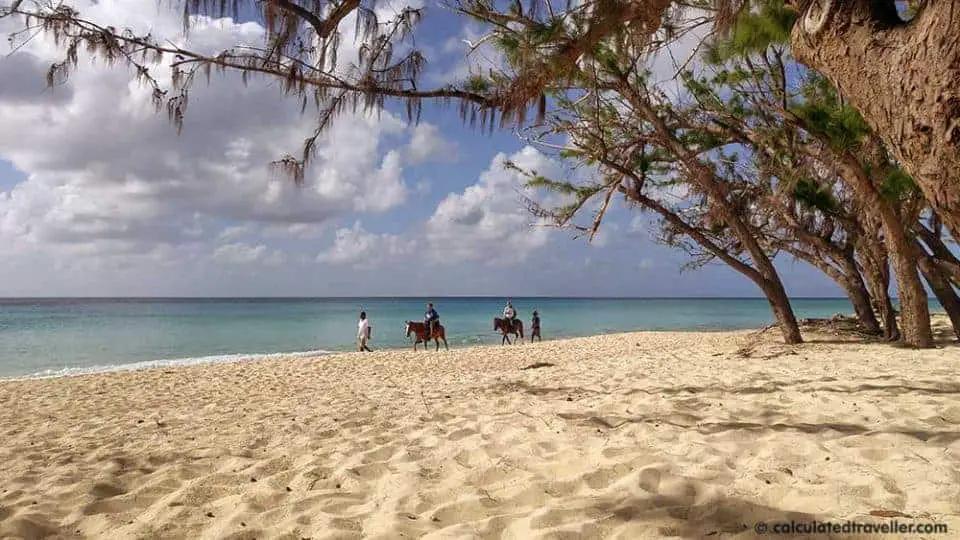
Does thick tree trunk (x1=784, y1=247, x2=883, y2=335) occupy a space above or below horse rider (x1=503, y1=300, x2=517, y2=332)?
above

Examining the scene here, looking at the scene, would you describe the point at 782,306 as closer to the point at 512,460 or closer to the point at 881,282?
the point at 881,282

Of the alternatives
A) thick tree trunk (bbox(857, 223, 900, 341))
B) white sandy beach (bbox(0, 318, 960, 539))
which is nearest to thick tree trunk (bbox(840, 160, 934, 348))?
thick tree trunk (bbox(857, 223, 900, 341))

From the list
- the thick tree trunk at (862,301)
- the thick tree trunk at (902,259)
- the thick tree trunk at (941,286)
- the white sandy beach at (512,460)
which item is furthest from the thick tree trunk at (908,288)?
the thick tree trunk at (862,301)

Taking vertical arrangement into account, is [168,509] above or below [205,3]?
below

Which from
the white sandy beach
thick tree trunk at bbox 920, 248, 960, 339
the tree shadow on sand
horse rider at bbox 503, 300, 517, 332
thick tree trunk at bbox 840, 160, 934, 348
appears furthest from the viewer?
horse rider at bbox 503, 300, 517, 332

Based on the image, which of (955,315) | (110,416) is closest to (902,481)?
(110,416)

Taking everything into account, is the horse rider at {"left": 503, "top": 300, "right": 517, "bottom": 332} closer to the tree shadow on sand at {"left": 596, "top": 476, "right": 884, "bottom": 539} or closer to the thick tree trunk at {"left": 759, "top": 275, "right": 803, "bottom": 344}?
the thick tree trunk at {"left": 759, "top": 275, "right": 803, "bottom": 344}

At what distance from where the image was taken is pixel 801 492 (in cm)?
257

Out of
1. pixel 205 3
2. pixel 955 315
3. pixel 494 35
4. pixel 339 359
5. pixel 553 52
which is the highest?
pixel 494 35

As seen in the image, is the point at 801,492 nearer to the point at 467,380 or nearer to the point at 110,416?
the point at 467,380

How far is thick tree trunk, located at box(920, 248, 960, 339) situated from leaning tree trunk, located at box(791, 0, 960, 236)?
29.8 ft

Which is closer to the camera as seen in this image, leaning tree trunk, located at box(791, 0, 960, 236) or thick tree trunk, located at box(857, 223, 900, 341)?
leaning tree trunk, located at box(791, 0, 960, 236)

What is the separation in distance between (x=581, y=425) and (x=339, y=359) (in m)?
9.77

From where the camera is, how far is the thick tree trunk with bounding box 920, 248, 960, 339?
30.3ft
